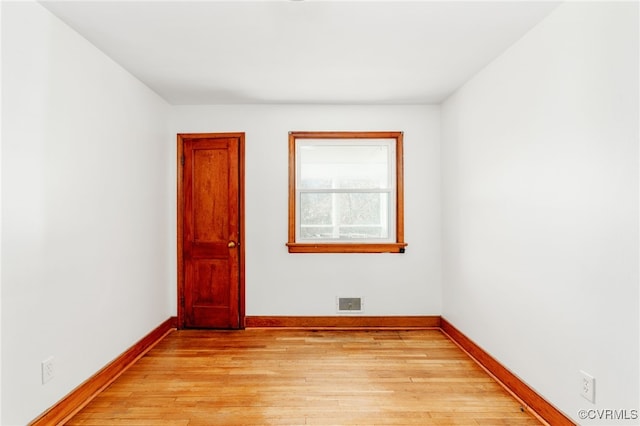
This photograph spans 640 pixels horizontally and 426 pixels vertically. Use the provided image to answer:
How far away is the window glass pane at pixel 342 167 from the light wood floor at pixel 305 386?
1.65 metres

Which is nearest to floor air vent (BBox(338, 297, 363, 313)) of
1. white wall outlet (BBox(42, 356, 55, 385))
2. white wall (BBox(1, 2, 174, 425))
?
white wall (BBox(1, 2, 174, 425))

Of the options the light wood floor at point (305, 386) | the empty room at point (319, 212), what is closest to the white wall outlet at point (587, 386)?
the empty room at point (319, 212)

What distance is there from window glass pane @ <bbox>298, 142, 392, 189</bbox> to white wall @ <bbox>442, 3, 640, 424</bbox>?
1138 mm

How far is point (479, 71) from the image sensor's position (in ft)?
10.1

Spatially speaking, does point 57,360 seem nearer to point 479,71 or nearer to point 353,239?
point 353,239

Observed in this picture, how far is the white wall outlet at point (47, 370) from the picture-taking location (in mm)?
2096

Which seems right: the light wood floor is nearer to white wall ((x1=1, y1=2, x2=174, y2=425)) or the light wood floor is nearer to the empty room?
the empty room

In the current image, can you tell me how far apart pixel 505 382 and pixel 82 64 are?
12.3 ft

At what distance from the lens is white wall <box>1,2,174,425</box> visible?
191cm

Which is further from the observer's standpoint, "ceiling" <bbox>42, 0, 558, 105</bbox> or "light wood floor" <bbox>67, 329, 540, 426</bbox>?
"light wood floor" <bbox>67, 329, 540, 426</bbox>

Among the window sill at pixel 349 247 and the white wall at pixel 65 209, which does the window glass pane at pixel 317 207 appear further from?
the white wall at pixel 65 209

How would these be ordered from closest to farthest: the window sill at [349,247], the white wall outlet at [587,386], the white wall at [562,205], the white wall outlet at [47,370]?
1. the white wall at [562,205]
2. the white wall outlet at [587,386]
3. the white wall outlet at [47,370]
4. the window sill at [349,247]

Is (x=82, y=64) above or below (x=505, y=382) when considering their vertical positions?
above

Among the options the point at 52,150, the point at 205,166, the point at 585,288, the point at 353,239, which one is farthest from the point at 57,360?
the point at 585,288
